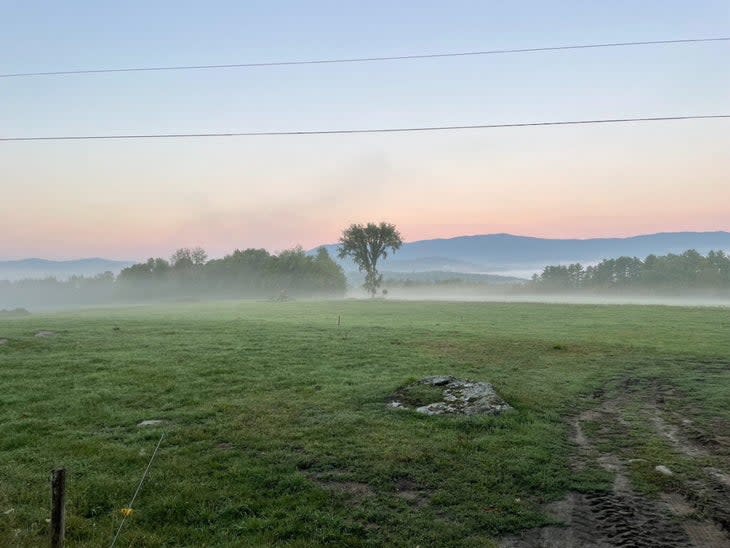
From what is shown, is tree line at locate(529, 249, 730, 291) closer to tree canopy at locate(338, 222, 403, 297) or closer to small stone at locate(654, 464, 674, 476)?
tree canopy at locate(338, 222, 403, 297)

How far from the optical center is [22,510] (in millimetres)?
7113

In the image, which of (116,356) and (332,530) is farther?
(116,356)

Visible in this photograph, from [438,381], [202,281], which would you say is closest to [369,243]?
[202,281]

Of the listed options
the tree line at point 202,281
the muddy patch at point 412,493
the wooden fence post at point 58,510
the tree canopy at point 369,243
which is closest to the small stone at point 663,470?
the muddy patch at point 412,493

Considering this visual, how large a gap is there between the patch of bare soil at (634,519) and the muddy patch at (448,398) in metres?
3.43

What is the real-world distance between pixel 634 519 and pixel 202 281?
153 m

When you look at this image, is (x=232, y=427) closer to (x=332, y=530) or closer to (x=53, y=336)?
(x=332, y=530)

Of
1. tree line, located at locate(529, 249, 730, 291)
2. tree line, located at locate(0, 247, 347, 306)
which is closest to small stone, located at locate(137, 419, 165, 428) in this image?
tree line, located at locate(0, 247, 347, 306)

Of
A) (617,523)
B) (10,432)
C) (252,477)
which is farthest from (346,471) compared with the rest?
(10,432)

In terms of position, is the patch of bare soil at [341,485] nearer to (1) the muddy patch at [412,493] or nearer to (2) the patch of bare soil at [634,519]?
(1) the muddy patch at [412,493]

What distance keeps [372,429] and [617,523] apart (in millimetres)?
5526

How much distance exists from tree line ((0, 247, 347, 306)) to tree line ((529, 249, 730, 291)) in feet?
218

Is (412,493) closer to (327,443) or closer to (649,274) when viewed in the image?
(327,443)

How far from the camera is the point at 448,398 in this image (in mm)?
12805
